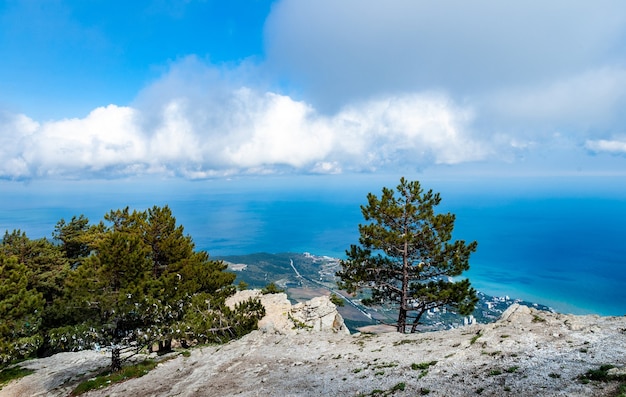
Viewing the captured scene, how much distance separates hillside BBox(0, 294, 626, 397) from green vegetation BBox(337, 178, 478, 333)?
3450 millimetres

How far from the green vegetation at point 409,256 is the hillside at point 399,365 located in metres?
3.45

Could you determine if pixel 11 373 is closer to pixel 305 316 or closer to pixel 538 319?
pixel 305 316

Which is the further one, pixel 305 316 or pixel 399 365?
pixel 305 316

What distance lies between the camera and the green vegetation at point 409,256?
22.0 meters

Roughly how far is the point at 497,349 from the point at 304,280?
A: 166 meters

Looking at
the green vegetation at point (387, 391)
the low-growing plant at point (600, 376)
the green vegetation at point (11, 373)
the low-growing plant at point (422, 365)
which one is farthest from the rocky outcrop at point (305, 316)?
the low-growing plant at point (600, 376)

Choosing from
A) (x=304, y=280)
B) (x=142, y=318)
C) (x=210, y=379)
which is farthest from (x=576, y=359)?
(x=304, y=280)

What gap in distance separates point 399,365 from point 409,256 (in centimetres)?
1059

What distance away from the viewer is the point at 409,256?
77.0 feet

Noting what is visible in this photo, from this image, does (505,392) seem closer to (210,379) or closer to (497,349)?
(497,349)

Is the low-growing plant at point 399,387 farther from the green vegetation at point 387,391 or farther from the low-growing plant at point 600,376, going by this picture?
the low-growing plant at point 600,376

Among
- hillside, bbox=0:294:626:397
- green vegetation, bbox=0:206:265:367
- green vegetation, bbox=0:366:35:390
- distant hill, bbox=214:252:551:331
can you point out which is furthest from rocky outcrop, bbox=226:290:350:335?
distant hill, bbox=214:252:551:331

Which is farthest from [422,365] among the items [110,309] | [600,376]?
[110,309]

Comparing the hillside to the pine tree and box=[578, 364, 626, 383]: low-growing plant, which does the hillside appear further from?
the pine tree
